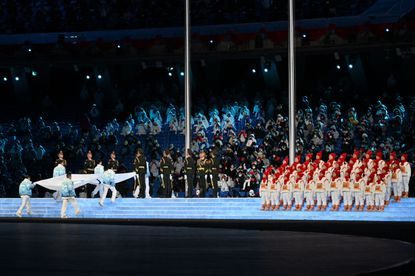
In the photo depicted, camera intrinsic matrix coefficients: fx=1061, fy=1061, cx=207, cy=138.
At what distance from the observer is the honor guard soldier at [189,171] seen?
35.2m

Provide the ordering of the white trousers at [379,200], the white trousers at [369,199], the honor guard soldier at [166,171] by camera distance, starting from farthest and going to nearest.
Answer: the honor guard soldier at [166,171]
the white trousers at [369,199]
the white trousers at [379,200]

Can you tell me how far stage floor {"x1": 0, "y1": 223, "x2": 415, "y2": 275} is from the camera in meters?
14.6

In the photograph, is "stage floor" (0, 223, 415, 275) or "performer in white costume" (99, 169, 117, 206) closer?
"stage floor" (0, 223, 415, 275)

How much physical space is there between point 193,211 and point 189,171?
6.92ft

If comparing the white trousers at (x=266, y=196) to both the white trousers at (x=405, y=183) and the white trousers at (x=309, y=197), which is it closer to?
the white trousers at (x=309, y=197)

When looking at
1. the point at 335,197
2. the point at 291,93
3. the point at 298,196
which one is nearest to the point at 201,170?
the point at 291,93

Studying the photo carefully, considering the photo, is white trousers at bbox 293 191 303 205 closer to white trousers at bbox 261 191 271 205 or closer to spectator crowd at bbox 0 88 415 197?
white trousers at bbox 261 191 271 205

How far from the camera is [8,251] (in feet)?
58.5

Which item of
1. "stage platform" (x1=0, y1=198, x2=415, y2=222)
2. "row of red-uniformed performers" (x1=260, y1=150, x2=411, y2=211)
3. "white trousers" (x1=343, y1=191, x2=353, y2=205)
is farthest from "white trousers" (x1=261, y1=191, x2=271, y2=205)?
"white trousers" (x1=343, y1=191, x2=353, y2=205)

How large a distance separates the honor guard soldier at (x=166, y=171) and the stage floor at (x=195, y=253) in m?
11.1

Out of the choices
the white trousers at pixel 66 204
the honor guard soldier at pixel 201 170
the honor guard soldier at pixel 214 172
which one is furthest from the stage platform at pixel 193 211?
the honor guard soldier at pixel 214 172

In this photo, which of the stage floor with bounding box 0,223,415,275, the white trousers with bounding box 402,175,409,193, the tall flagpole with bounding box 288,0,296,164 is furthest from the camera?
the tall flagpole with bounding box 288,0,296,164

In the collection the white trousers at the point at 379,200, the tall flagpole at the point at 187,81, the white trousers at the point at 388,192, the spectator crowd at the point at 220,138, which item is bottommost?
the white trousers at the point at 379,200

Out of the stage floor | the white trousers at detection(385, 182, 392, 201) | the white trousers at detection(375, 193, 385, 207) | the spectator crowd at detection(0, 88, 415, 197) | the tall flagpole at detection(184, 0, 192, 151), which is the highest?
the tall flagpole at detection(184, 0, 192, 151)
